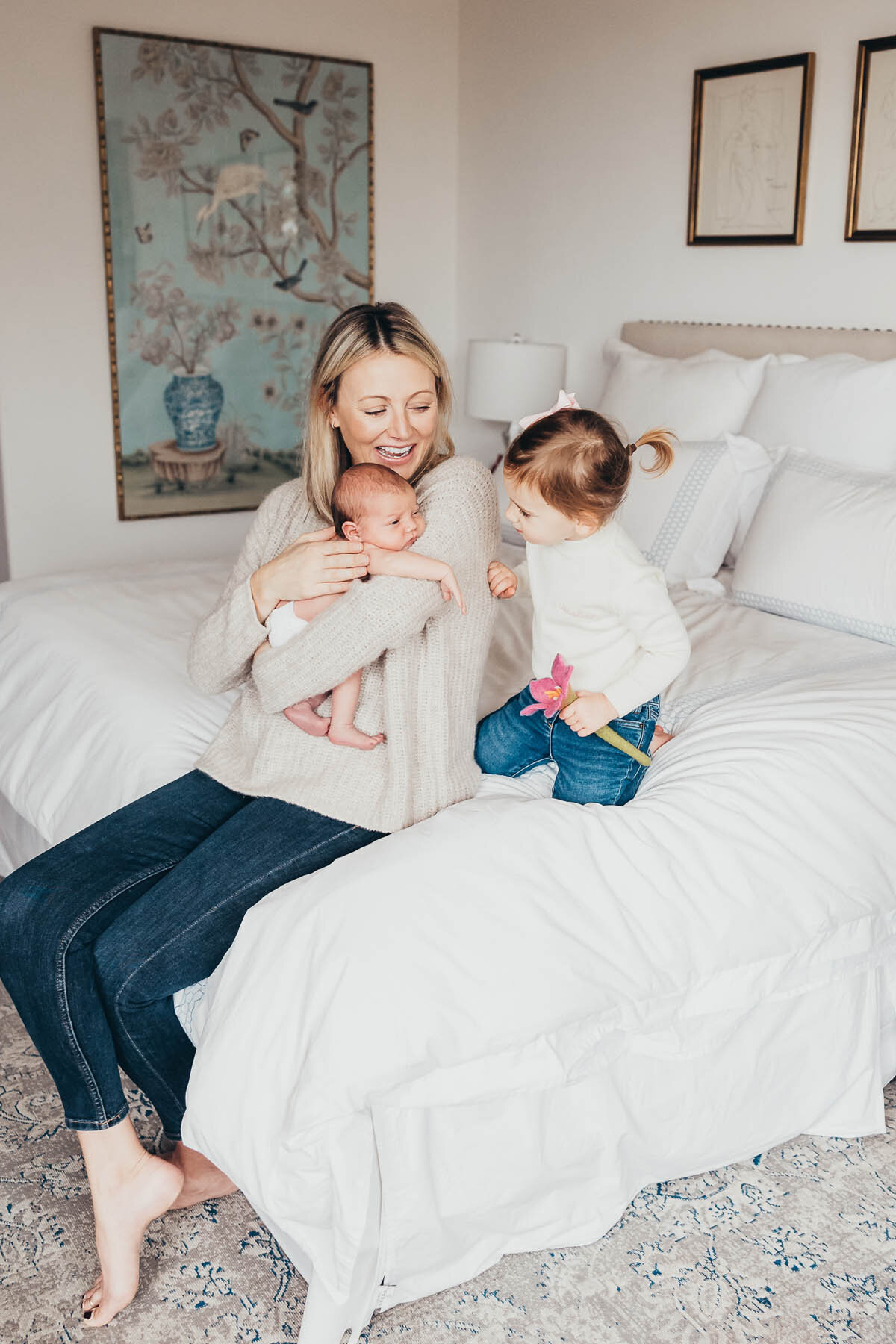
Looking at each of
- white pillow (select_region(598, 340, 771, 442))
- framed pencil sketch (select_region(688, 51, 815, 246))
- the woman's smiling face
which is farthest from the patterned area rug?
framed pencil sketch (select_region(688, 51, 815, 246))

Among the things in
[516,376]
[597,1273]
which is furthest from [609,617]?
[516,376]

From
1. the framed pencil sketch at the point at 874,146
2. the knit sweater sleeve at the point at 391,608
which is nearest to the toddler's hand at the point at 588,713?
the knit sweater sleeve at the point at 391,608

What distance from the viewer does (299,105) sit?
13.8ft

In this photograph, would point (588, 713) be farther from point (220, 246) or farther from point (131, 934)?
point (220, 246)

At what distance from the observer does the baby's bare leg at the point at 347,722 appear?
5.45 feet

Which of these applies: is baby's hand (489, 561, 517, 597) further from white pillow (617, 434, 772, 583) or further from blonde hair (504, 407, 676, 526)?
Answer: white pillow (617, 434, 772, 583)

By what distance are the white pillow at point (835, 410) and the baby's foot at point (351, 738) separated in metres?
1.43

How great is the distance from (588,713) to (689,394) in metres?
1.66

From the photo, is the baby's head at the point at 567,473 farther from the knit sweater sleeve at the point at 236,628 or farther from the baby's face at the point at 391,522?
the knit sweater sleeve at the point at 236,628

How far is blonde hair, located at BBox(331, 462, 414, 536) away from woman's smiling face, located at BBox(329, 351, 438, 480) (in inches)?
4.1

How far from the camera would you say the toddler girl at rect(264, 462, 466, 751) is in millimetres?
1606

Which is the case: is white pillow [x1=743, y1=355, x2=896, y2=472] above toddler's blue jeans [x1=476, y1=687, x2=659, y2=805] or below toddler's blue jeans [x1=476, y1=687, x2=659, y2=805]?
above

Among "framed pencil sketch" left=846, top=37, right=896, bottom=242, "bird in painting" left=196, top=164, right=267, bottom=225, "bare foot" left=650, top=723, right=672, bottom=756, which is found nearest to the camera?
"bare foot" left=650, top=723, right=672, bottom=756

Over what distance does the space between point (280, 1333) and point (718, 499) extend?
6.39ft
